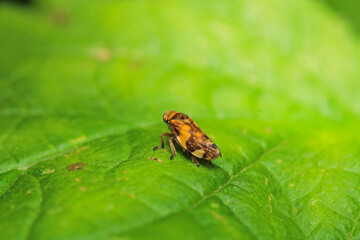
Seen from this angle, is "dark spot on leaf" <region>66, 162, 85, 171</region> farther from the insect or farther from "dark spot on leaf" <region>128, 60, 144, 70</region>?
"dark spot on leaf" <region>128, 60, 144, 70</region>

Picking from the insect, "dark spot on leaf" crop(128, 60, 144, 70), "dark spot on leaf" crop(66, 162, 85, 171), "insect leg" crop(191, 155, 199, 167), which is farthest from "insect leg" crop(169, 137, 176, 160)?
"dark spot on leaf" crop(128, 60, 144, 70)

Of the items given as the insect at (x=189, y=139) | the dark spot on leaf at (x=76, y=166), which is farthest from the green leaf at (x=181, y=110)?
the insect at (x=189, y=139)

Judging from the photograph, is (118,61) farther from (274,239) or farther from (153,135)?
(274,239)

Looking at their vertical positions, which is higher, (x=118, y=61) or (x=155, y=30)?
(x=155, y=30)

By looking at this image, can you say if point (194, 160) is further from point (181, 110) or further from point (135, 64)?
point (135, 64)

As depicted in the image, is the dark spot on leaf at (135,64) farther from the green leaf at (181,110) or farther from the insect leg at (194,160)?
the insect leg at (194,160)

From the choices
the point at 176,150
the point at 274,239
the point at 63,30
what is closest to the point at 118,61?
the point at 63,30
